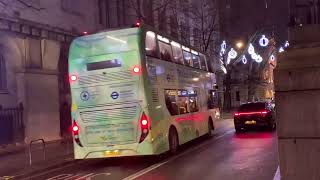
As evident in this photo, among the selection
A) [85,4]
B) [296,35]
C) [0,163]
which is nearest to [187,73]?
[0,163]

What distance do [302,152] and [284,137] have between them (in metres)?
0.26

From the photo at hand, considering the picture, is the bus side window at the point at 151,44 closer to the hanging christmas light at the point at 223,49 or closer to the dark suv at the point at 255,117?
the dark suv at the point at 255,117

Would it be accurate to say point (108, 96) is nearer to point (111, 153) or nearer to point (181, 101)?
point (111, 153)

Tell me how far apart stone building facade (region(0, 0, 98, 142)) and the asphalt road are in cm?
670

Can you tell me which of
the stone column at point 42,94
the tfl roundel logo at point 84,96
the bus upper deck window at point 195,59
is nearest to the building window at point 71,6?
the stone column at point 42,94

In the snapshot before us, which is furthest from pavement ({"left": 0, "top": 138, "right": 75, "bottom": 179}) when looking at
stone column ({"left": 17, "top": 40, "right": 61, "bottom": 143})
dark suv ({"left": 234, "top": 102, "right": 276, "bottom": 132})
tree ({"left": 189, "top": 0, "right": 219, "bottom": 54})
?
tree ({"left": 189, "top": 0, "right": 219, "bottom": 54})

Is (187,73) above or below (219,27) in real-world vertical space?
below

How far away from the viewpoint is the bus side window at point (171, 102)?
17.7m

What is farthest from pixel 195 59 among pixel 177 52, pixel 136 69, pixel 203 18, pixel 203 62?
pixel 203 18

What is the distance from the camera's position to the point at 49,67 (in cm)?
2608

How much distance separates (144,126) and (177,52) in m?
4.94

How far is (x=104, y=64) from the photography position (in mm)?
16109

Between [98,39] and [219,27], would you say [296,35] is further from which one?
[219,27]

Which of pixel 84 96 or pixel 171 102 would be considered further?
pixel 171 102
